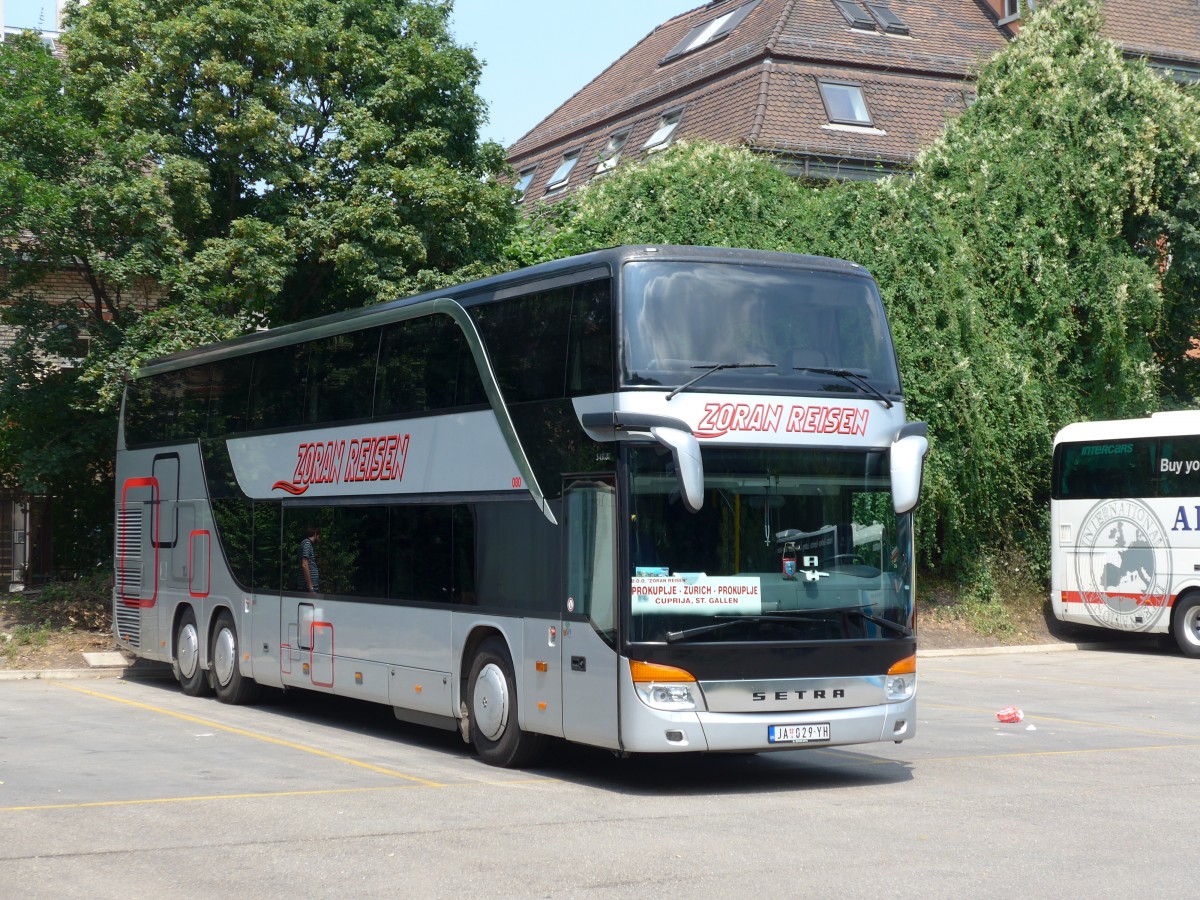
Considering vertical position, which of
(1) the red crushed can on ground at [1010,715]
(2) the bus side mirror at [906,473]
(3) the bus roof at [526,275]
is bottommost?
(1) the red crushed can on ground at [1010,715]

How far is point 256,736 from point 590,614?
4817 millimetres

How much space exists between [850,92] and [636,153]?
215 inches

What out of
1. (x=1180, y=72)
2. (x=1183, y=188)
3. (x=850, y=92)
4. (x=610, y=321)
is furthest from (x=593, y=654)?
(x=1180, y=72)

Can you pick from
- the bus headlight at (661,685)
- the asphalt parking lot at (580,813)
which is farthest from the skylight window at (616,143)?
the bus headlight at (661,685)

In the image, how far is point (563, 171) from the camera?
4231 centimetres

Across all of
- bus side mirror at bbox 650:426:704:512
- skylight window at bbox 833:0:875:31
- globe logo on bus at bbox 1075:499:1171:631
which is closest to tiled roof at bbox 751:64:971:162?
skylight window at bbox 833:0:875:31

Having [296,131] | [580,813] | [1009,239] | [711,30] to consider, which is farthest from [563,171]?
[580,813]

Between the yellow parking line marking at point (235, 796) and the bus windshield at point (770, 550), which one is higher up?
the bus windshield at point (770, 550)

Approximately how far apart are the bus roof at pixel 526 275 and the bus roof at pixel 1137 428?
13.7m

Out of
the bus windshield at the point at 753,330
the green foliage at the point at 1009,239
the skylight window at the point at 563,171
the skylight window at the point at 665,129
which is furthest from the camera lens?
the skylight window at the point at 563,171

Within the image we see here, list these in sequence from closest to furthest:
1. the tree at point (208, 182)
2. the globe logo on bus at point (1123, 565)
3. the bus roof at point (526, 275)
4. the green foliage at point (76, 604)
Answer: the bus roof at point (526, 275) < the tree at point (208, 182) < the green foliage at point (76, 604) < the globe logo on bus at point (1123, 565)

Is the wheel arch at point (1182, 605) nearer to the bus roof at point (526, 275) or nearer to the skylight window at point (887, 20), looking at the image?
the bus roof at point (526, 275)

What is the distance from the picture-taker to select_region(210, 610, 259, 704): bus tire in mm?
17531

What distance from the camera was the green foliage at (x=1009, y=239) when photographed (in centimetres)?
2578
